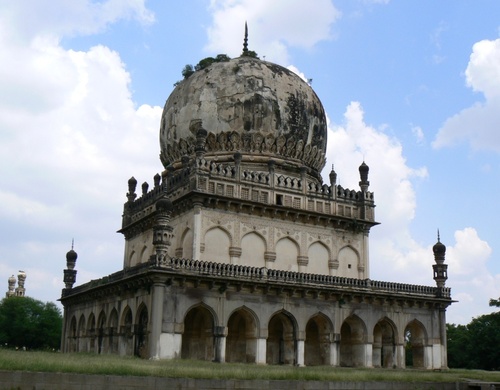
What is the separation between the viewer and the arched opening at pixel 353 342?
113ft

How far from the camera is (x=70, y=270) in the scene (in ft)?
143

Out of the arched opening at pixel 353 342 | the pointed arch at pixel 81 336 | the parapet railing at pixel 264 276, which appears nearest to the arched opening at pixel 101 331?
the parapet railing at pixel 264 276

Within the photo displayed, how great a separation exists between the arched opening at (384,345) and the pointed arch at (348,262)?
3059mm

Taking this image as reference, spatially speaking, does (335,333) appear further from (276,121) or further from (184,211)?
(276,121)

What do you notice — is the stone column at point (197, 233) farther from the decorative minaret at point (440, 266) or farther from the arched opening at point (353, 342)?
the decorative minaret at point (440, 266)

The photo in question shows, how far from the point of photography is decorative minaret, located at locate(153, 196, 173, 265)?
2952 cm

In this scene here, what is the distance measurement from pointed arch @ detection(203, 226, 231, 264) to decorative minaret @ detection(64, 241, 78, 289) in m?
13.4

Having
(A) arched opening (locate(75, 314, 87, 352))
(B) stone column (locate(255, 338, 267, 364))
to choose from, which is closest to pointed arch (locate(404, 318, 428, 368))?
(B) stone column (locate(255, 338, 267, 364))

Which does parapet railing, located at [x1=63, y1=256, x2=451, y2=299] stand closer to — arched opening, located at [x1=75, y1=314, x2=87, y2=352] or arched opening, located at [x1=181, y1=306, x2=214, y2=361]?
arched opening, located at [x1=181, y1=306, x2=214, y2=361]

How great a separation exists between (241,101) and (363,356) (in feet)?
48.8

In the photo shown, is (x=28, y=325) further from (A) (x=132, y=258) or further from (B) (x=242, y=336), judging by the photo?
(B) (x=242, y=336)

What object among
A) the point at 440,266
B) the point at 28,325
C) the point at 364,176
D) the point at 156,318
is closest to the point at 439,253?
the point at 440,266

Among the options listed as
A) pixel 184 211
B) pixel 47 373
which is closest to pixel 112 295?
pixel 184 211

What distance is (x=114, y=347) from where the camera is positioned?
34.7 metres
